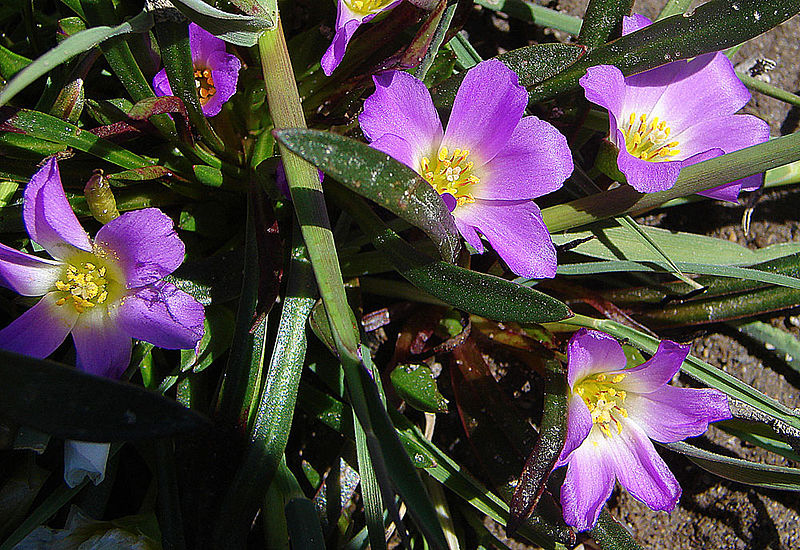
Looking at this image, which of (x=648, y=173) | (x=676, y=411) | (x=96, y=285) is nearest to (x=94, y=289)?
(x=96, y=285)

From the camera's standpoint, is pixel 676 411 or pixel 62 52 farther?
pixel 676 411

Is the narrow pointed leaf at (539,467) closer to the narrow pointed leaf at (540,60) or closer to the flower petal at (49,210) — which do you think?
the narrow pointed leaf at (540,60)

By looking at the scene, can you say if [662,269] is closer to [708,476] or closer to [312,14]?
[708,476]

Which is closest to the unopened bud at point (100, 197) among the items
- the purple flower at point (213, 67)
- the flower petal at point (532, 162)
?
the purple flower at point (213, 67)

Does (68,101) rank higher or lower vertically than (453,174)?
higher

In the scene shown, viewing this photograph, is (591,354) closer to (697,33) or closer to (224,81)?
(697,33)

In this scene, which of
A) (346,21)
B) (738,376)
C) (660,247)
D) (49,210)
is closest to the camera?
(49,210)

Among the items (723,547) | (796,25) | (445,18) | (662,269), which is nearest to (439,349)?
(662,269)
